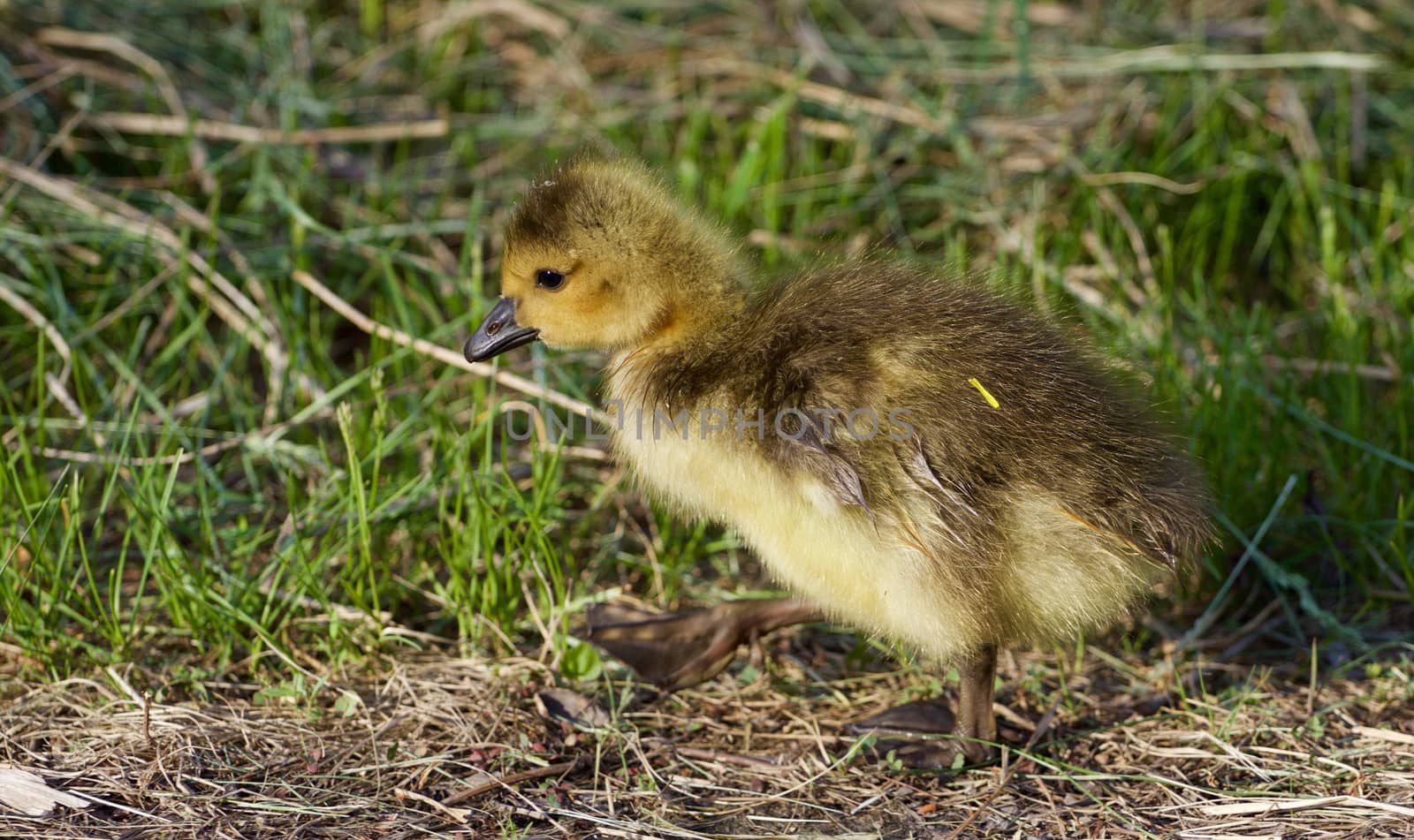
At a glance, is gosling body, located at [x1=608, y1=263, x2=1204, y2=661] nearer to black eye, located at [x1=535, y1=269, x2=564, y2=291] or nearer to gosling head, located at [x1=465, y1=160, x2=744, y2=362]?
gosling head, located at [x1=465, y1=160, x2=744, y2=362]

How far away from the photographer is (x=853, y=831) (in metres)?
1.95

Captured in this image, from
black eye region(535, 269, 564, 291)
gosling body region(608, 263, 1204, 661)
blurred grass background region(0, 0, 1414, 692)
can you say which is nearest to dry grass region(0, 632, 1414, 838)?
blurred grass background region(0, 0, 1414, 692)

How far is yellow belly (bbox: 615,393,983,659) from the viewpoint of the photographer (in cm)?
192

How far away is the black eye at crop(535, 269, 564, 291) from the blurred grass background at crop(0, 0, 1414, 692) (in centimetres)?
34

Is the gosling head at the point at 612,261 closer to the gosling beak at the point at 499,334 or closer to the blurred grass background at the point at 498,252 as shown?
the gosling beak at the point at 499,334

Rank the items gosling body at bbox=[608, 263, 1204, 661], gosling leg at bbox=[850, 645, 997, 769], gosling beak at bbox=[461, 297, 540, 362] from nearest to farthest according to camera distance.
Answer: gosling body at bbox=[608, 263, 1204, 661] → gosling leg at bbox=[850, 645, 997, 769] → gosling beak at bbox=[461, 297, 540, 362]

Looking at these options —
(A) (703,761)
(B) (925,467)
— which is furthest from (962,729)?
(B) (925,467)

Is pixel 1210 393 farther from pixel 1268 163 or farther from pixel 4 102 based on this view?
pixel 4 102

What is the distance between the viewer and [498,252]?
344 cm

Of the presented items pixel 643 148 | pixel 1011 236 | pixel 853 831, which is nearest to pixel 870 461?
pixel 853 831

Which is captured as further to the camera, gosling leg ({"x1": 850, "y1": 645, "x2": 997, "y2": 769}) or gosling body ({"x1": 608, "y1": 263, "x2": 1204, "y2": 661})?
gosling leg ({"x1": 850, "y1": 645, "x2": 997, "y2": 769})

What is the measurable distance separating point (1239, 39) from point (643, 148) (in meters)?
1.85

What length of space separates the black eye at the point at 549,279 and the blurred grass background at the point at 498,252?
1.13 feet

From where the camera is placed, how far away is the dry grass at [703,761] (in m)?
1.94
